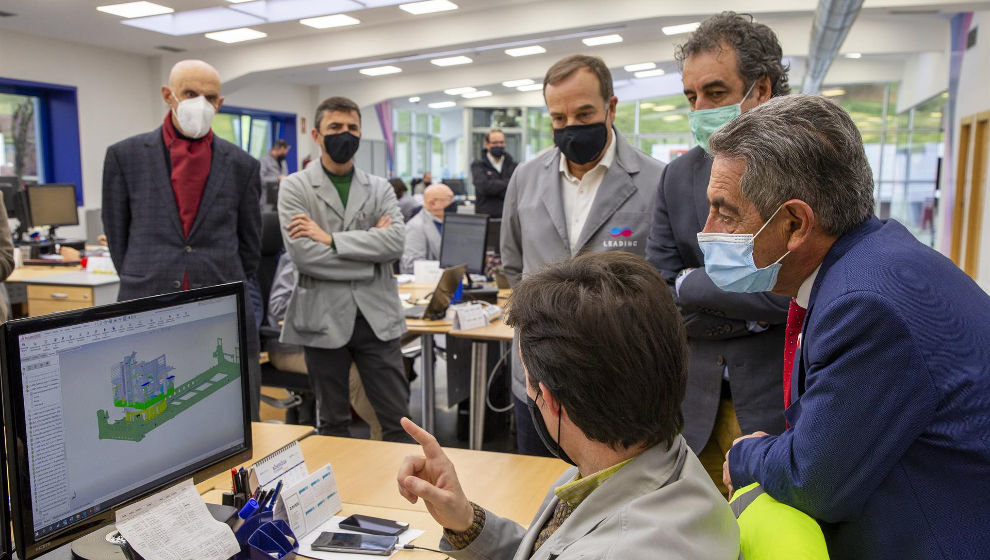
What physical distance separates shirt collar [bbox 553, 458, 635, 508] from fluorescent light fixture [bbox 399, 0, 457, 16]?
29.6 feet

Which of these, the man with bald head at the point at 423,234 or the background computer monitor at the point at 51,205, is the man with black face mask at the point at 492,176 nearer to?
the man with bald head at the point at 423,234

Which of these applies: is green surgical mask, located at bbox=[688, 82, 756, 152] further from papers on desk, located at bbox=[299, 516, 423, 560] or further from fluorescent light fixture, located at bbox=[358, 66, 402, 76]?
fluorescent light fixture, located at bbox=[358, 66, 402, 76]

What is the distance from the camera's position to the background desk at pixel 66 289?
4867 millimetres

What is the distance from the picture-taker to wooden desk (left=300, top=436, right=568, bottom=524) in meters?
1.76

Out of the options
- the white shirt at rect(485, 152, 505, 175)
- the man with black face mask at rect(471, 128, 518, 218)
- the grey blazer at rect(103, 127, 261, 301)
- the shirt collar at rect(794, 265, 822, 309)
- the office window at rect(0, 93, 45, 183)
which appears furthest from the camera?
the office window at rect(0, 93, 45, 183)

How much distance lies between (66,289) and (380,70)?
9985 millimetres

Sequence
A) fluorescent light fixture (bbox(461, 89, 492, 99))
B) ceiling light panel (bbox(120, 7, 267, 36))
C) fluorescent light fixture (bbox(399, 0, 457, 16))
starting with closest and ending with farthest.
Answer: fluorescent light fixture (bbox(399, 0, 457, 16))
ceiling light panel (bbox(120, 7, 267, 36))
fluorescent light fixture (bbox(461, 89, 492, 99))

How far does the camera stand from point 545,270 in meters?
1.12

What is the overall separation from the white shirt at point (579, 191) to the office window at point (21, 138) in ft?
32.9

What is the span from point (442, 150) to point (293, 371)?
1911 centimetres

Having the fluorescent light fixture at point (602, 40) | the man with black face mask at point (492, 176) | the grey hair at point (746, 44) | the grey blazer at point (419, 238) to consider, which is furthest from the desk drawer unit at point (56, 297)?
the fluorescent light fixture at point (602, 40)

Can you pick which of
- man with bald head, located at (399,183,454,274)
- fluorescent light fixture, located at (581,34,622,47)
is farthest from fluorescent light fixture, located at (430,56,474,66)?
man with bald head, located at (399,183,454,274)

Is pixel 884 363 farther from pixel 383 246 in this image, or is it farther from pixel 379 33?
pixel 379 33

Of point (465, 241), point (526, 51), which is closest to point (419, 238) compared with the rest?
point (465, 241)
